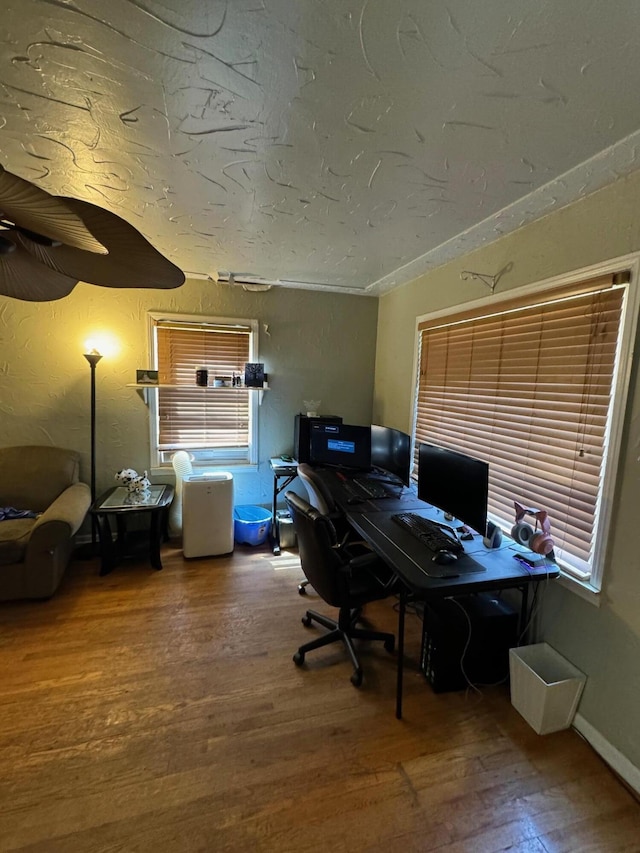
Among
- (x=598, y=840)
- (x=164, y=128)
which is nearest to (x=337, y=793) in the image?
(x=598, y=840)

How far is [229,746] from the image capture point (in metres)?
1.59

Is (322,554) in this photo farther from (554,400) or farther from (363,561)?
(554,400)

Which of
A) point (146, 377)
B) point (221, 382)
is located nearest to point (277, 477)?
point (221, 382)

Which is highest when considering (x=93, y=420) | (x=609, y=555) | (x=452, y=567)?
(x=93, y=420)

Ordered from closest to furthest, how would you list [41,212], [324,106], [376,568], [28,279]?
[41,212], [324,106], [28,279], [376,568]

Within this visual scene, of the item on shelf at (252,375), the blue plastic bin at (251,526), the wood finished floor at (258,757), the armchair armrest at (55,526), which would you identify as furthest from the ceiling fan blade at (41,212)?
the blue plastic bin at (251,526)

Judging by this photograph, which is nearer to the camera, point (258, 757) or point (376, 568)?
point (258, 757)

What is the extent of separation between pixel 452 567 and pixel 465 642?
1.71 feet

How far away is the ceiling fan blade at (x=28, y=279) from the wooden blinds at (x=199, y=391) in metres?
1.77

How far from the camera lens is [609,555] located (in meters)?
1.61

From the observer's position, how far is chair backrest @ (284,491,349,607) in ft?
6.07

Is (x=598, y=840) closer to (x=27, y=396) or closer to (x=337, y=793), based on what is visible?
(x=337, y=793)

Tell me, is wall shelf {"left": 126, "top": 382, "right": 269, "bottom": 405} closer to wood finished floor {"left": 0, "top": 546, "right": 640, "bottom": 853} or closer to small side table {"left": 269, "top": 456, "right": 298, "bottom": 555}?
small side table {"left": 269, "top": 456, "right": 298, "bottom": 555}

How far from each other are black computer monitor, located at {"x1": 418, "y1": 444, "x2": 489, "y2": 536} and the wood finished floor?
92 centimetres
